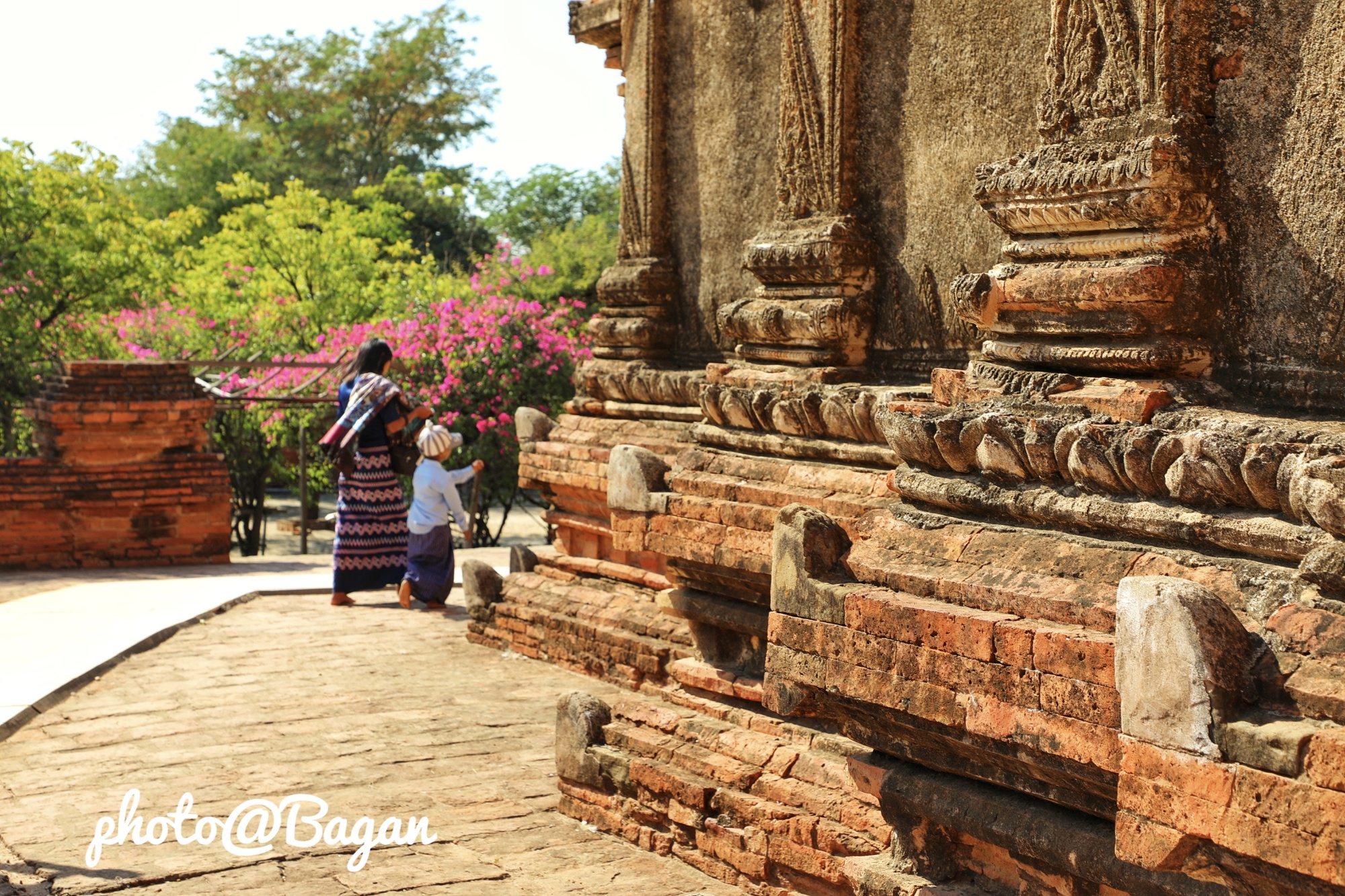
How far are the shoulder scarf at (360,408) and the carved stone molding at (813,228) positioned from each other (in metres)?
3.87

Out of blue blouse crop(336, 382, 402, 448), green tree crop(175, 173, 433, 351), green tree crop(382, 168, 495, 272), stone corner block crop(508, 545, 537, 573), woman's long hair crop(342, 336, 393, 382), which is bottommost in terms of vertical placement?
stone corner block crop(508, 545, 537, 573)

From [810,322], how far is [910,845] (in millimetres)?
2168

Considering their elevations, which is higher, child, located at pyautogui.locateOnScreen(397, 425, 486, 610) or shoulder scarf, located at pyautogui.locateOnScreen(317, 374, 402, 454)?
shoulder scarf, located at pyautogui.locateOnScreen(317, 374, 402, 454)

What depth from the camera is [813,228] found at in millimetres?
5051

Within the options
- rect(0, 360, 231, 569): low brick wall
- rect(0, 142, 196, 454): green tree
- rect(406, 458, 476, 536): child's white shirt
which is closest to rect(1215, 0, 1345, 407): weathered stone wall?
rect(406, 458, 476, 536): child's white shirt

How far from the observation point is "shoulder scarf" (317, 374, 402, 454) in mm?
8641

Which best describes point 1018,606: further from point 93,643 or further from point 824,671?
point 93,643

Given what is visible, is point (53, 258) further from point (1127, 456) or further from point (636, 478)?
point (1127, 456)

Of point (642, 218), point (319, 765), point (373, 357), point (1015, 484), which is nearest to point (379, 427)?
point (373, 357)

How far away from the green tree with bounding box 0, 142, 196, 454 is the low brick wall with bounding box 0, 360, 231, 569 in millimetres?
3025

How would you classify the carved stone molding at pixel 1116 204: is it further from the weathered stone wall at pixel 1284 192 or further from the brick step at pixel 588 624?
the brick step at pixel 588 624

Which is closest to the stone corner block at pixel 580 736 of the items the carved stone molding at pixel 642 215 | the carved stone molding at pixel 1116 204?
the carved stone molding at pixel 1116 204

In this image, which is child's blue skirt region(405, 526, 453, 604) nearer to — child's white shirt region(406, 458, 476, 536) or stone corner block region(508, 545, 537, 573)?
child's white shirt region(406, 458, 476, 536)

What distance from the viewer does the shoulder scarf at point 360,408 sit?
8641mm
